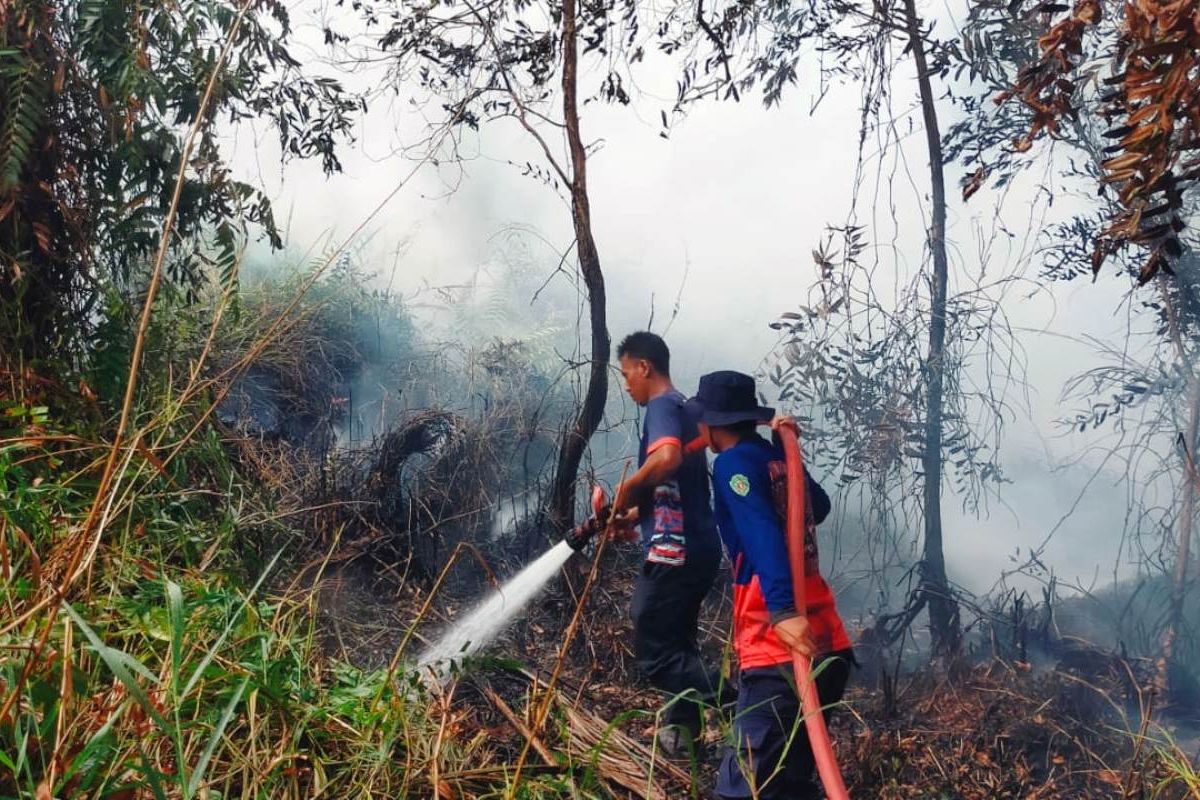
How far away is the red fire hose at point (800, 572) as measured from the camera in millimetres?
2455

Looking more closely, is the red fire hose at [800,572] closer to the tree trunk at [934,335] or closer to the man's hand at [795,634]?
the man's hand at [795,634]

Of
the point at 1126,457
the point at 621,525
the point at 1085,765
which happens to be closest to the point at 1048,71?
the point at 621,525

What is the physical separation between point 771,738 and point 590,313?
323 centimetres

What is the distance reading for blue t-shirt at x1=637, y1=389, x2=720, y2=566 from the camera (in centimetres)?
375

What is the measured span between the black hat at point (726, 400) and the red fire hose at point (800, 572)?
0.55 ft

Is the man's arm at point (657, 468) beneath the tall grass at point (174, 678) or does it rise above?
above

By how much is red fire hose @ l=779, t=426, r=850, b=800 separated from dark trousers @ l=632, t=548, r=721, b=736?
1.11 m

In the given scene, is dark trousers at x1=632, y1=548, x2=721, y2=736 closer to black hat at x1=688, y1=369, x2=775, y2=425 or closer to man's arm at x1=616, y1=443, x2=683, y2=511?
man's arm at x1=616, y1=443, x2=683, y2=511

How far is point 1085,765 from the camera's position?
14.3 ft

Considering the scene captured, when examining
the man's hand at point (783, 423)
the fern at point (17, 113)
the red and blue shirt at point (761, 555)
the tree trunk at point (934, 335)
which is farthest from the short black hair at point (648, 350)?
the tree trunk at point (934, 335)

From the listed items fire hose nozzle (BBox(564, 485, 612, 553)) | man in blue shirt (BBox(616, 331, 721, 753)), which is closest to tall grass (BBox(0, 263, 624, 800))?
fire hose nozzle (BBox(564, 485, 612, 553))

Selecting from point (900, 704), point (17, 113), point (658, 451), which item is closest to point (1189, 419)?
point (900, 704)

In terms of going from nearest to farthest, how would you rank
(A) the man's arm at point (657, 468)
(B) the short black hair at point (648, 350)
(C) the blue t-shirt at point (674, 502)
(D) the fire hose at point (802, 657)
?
(D) the fire hose at point (802, 657)
(A) the man's arm at point (657, 468)
(C) the blue t-shirt at point (674, 502)
(B) the short black hair at point (648, 350)

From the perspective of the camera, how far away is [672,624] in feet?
12.6
